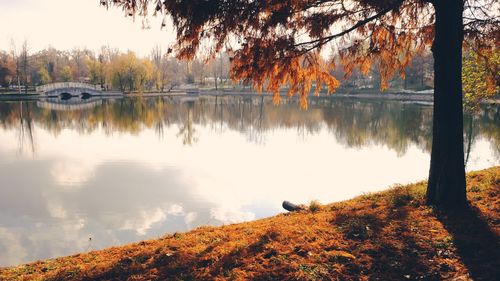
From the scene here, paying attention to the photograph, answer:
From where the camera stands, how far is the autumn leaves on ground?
4.38 m

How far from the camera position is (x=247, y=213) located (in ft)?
42.0

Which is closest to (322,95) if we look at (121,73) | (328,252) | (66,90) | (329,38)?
(121,73)

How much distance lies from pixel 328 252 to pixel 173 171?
1459 centimetres

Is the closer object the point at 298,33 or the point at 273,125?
the point at 298,33

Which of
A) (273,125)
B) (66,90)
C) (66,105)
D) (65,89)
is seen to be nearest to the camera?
(273,125)

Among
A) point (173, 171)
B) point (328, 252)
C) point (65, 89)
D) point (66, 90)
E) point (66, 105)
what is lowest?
point (173, 171)

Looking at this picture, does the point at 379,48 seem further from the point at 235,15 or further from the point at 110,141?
the point at 110,141

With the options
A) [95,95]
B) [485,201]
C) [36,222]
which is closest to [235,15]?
[485,201]

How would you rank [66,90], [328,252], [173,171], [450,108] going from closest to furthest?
[328,252] → [450,108] → [173,171] → [66,90]

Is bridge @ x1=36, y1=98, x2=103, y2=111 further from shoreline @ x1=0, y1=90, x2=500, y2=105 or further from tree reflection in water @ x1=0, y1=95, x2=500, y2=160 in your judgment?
tree reflection in water @ x1=0, y1=95, x2=500, y2=160

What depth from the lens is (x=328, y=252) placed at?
188 inches

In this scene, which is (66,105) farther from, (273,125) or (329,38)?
(329,38)

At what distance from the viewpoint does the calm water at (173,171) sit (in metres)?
11.6

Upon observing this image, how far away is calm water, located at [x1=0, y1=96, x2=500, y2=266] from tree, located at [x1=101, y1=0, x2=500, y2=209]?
6.36m
